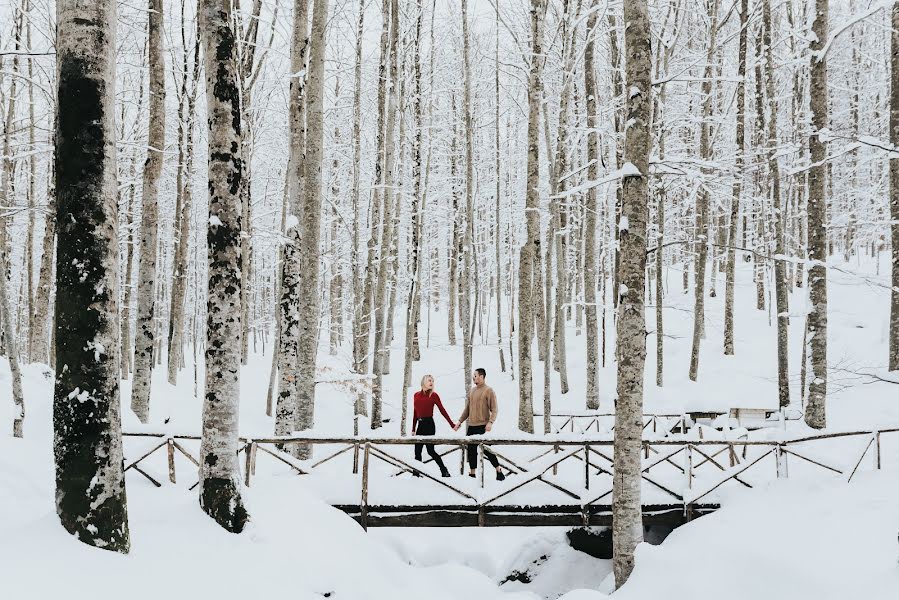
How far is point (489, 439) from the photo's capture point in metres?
8.37

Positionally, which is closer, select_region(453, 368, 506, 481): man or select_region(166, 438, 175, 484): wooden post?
select_region(166, 438, 175, 484): wooden post

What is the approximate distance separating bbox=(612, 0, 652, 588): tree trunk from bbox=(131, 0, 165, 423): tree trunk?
7486 millimetres

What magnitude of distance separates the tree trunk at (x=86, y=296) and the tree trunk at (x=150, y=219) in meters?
5.99

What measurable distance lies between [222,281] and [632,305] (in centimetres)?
428

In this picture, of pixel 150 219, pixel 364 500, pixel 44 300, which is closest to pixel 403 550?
pixel 364 500

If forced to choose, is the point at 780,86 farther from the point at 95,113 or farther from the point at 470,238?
the point at 95,113

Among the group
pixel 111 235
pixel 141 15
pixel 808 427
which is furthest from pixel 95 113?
pixel 141 15

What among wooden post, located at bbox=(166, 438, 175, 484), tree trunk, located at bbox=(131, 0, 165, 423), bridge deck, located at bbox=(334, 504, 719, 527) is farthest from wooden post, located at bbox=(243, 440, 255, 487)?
tree trunk, located at bbox=(131, 0, 165, 423)

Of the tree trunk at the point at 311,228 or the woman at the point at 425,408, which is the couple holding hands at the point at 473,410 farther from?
the tree trunk at the point at 311,228

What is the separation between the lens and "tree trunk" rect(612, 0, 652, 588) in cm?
684

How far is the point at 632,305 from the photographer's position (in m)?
6.89

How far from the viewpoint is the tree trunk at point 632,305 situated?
22.5 feet

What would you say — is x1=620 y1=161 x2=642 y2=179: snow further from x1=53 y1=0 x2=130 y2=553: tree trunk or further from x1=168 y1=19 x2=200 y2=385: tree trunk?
x1=168 y1=19 x2=200 y2=385: tree trunk

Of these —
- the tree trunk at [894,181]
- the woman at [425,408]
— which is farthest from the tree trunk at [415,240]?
the tree trunk at [894,181]
